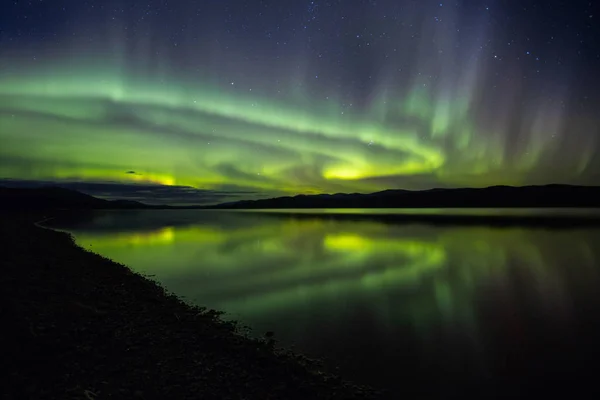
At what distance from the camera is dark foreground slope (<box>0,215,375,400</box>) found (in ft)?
23.4

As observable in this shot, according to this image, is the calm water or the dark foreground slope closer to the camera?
the dark foreground slope

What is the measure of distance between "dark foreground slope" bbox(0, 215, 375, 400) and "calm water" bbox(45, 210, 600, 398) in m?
1.76

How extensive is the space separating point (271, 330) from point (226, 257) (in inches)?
819

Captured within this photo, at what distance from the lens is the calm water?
393 inches

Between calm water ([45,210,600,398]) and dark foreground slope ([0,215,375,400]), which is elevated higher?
dark foreground slope ([0,215,375,400])

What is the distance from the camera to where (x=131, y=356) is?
8664 millimetres

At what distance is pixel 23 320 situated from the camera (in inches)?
388

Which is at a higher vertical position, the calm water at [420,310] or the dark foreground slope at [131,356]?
the dark foreground slope at [131,356]

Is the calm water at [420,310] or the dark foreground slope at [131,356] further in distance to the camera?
the calm water at [420,310]

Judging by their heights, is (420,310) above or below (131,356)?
below

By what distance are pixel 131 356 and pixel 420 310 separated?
11855 millimetres

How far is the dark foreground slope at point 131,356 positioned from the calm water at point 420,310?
1.76m

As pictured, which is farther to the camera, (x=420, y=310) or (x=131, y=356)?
(x=420, y=310)

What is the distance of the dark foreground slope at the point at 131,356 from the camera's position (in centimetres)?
714
